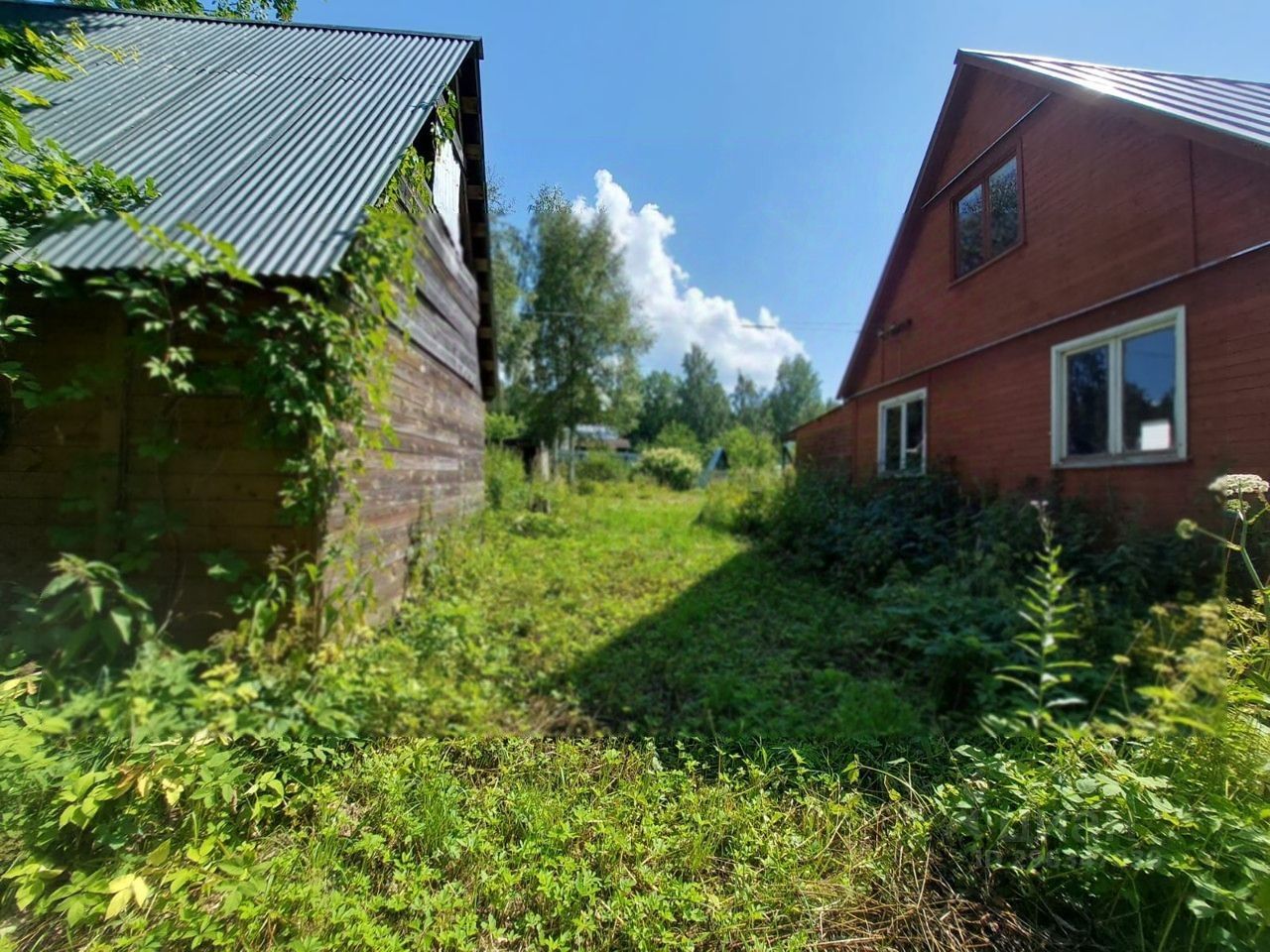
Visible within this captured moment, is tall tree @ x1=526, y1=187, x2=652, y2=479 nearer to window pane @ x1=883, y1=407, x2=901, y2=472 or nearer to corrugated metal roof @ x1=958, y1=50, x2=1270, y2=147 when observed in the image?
corrugated metal roof @ x1=958, y1=50, x2=1270, y2=147

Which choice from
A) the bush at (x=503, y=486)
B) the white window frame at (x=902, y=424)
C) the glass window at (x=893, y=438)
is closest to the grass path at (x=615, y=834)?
the white window frame at (x=902, y=424)

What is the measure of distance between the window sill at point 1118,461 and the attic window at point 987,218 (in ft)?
5.51

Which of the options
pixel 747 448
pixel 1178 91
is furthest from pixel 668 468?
pixel 1178 91

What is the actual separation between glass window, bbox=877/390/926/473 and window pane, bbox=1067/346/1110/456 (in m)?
2.04

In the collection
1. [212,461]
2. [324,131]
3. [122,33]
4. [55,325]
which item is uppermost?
[122,33]

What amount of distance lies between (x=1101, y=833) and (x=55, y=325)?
3.73 m

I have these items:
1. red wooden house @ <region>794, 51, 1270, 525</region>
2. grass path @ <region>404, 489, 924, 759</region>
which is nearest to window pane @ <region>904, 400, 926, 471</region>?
red wooden house @ <region>794, 51, 1270, 525</region>

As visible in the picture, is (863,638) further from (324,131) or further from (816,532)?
(324,131)

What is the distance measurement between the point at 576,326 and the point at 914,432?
5.96m

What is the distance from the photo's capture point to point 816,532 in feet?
20.8

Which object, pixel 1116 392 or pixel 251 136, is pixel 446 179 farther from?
pixel 1116 392

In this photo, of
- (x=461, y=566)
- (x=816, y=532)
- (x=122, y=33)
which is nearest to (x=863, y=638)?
(x=816, y=532)

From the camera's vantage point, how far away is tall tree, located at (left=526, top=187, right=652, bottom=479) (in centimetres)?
285

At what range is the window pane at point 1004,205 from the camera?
2.51 metres
